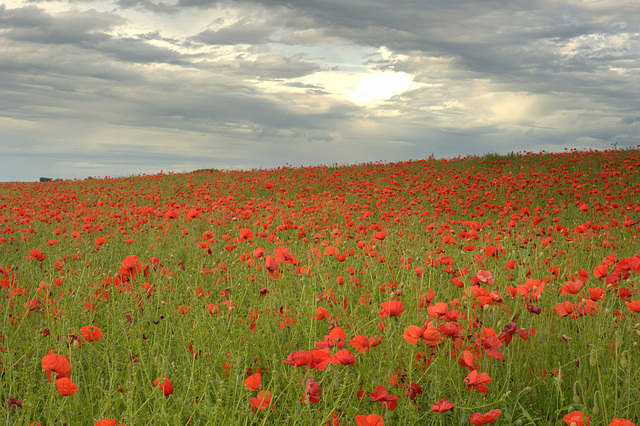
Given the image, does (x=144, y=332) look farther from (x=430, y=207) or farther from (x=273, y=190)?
(x=273, y=190)

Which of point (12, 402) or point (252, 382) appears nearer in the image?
point (252, 382)

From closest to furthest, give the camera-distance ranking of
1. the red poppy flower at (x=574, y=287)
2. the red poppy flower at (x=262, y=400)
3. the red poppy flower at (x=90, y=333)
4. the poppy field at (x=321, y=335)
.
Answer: the red poppy flower at (x=262, y=400) → the poppy field at (x=321, y=335) → the red poppy flower at (x=90, y=333) → the red poppy flower at (x=574, y=287)

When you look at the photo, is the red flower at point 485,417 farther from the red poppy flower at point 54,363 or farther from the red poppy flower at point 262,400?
the red poppy flower at point 54,363

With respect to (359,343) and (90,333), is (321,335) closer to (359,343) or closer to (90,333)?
(359,343)

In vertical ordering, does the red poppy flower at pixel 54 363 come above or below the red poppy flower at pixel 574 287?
below

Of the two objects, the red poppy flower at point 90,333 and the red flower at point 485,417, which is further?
the red poppy flower at point 90,333

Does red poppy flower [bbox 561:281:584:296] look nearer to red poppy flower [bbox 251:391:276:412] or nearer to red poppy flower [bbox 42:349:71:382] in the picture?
red poppy flower [bbox 251:391:276:412]

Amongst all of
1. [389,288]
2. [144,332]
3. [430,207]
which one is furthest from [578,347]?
[430,207]

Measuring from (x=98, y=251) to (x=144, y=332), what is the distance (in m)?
3.42

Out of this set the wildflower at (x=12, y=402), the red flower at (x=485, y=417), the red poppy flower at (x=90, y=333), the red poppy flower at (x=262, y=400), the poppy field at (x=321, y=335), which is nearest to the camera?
the red flower at (x=485, y=417)

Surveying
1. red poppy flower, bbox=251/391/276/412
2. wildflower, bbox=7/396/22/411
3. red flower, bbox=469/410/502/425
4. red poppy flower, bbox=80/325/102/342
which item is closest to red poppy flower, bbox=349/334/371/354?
red poppy flower, bbox=251/391/276/412

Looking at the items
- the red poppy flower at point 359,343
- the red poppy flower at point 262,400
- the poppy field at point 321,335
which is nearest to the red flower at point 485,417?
the poppy field at point 321,335

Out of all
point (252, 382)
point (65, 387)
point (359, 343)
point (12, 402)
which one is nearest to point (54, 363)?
point (65, 387)

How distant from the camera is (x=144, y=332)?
3.11 meters
